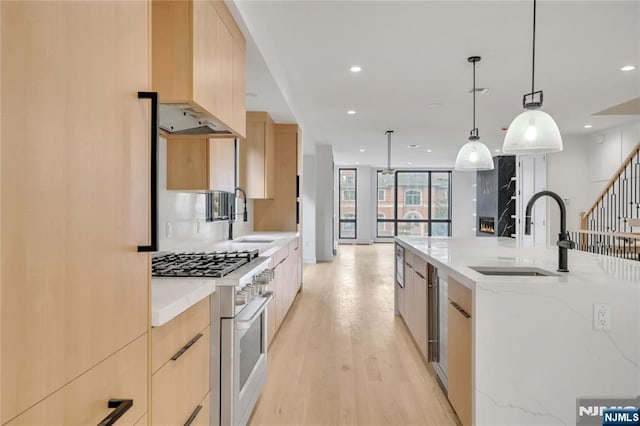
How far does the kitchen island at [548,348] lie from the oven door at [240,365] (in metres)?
1.16

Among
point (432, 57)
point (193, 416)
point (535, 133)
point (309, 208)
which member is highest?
point (432, 57)

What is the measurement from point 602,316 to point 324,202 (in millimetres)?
7910

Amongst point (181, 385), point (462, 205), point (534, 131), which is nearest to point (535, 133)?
point (534, 131)

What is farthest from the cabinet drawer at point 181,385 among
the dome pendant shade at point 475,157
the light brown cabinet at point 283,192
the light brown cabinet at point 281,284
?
the light brown cabinet at point 283,192

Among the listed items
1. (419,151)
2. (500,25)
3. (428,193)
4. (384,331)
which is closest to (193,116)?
(500,25)

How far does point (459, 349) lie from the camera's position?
221 cm

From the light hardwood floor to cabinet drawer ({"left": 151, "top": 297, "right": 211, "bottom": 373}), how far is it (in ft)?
3.43

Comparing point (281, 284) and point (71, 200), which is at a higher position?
point (71, 200)

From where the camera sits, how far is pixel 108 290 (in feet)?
3.27

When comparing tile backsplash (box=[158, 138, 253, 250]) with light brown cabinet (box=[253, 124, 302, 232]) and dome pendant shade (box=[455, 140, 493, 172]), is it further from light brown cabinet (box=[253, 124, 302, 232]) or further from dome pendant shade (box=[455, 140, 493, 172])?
dome pendant shade (box=[455, 140, 493, 172])

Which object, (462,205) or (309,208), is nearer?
(309,208)

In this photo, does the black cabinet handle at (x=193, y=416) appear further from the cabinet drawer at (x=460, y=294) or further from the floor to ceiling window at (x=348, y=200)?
the floor to ceiling window at (x=348, y=200)

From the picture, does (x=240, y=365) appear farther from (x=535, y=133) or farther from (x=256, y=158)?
(x=256, y=158)

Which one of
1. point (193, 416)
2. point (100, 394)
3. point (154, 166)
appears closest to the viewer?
point (100, 394)
